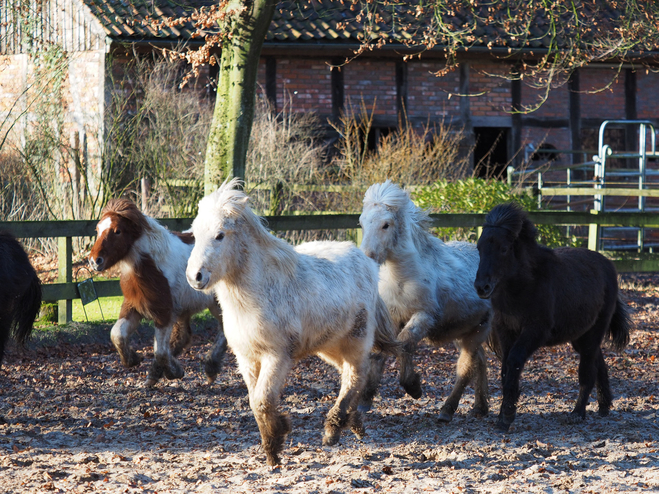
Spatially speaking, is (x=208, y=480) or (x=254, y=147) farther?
(x=254, y=147)

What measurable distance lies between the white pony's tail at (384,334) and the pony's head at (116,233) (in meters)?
2.30

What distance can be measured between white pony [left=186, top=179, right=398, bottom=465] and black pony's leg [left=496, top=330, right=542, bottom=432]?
1.01 m

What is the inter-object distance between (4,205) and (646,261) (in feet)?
32.7

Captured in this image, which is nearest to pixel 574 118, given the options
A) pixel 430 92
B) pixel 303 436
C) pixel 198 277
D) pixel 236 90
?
pixel 430 92

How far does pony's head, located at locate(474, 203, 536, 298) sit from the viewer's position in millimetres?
5398

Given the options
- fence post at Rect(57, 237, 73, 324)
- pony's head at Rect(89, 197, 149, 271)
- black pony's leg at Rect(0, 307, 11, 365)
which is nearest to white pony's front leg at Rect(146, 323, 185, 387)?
pony's head at Rect(89, 197, 149, 271)

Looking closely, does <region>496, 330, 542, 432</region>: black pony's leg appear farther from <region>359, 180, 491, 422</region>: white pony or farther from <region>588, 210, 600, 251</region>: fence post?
<region>588, 210, 600, 251</region>: fence post

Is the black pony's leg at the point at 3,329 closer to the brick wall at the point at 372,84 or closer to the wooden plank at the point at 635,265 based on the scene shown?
the wooden plank at the point at 635,265

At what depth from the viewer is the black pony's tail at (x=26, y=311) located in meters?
6.17

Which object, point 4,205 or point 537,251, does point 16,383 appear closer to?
point 537,251

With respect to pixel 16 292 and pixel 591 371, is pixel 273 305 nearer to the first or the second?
pixel 16 292

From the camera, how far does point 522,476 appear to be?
450cm

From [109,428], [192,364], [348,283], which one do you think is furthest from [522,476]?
[192,364]

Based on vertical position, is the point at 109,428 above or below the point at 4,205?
below
